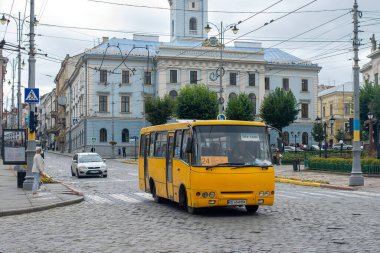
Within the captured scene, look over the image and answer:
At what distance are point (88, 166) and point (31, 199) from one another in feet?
51.6

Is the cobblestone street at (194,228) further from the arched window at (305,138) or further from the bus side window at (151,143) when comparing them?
the arched window at (305,138)

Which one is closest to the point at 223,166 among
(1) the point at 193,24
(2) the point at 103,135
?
(2) the point at 103,135

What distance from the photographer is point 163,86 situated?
8212 cm

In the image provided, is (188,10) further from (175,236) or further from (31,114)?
(175,236)

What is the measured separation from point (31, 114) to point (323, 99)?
95176mm

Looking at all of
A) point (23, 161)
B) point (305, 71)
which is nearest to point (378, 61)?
point (305, 71)

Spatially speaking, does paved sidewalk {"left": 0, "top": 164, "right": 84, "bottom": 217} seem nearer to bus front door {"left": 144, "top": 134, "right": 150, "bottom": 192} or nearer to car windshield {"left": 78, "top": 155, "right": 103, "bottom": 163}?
bus front door {"left": 144, "top": 134, "right": 150, "bottom": 192}

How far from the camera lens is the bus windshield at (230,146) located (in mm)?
14977

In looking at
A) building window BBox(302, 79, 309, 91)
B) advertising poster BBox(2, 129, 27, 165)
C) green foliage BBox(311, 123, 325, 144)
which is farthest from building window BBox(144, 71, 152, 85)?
advertising poster BBox(2, 129, 27, 165)

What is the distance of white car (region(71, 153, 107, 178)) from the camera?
3550 cm

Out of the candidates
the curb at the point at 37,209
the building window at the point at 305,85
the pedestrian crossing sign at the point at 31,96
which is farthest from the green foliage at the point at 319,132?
the curb at the point at 37,209

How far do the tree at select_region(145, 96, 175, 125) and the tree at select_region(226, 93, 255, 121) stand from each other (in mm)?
7304

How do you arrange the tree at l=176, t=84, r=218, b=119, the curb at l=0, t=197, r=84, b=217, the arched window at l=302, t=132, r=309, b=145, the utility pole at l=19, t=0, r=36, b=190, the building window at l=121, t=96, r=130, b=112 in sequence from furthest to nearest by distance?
the arched window at l=302, t=132, r=309, b=145 → the building window at l=121, t=96, r=130, b=112 → the tree at l=176, t=84, r=218, b=119 → the utility pole at l=19, t=0, r=36, b=190 → the curb at l=0, t=197, r=84, b=217

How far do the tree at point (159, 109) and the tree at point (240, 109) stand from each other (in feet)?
24.0
